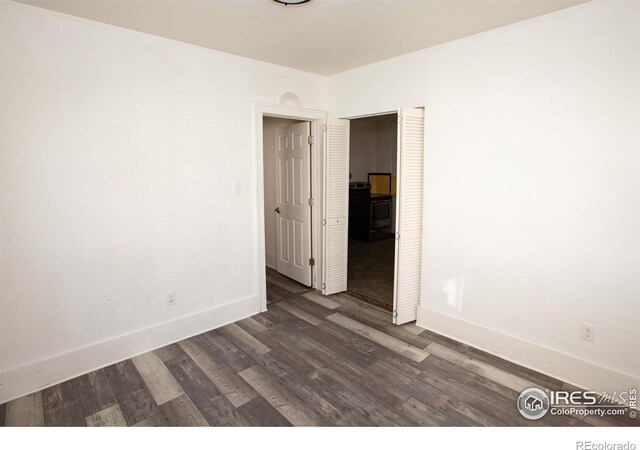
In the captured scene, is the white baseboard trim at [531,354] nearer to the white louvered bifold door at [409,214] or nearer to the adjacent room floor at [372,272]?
the white louvered bifold door at [409,214]

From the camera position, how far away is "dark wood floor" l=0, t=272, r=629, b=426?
2.16 m

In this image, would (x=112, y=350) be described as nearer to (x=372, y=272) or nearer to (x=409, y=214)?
(x=409, y=214)

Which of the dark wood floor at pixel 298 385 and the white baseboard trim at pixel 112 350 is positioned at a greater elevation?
the white baseboard trim at pixel 112 350

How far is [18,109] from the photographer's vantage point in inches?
89.2

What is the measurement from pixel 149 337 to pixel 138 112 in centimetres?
176

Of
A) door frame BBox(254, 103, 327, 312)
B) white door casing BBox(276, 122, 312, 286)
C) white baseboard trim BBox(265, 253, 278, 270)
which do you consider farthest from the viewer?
white baseboard trim BBox(265, 253, 278, 270)

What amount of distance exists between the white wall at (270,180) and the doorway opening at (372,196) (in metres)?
1.14

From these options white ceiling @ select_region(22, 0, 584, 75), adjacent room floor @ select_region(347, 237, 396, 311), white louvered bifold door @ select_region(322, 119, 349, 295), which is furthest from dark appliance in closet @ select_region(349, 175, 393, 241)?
white ceiling @ select_region(22, 0, 584, 75)

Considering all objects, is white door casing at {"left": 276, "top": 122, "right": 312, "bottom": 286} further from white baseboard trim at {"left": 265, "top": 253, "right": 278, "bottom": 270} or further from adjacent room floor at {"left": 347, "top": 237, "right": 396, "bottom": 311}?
adjacent room floor at {"left": 347, "top": 237, "right": 396, "bottom": 311}

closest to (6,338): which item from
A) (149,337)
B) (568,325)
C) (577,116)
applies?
(149,337)

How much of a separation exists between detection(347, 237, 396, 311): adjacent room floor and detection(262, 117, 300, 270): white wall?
113cm

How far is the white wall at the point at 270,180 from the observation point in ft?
15.5

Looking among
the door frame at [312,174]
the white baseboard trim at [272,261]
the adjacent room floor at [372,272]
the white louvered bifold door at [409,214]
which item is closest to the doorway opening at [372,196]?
the adjacent room floor at [372,272]

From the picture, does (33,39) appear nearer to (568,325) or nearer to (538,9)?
(538,9)
